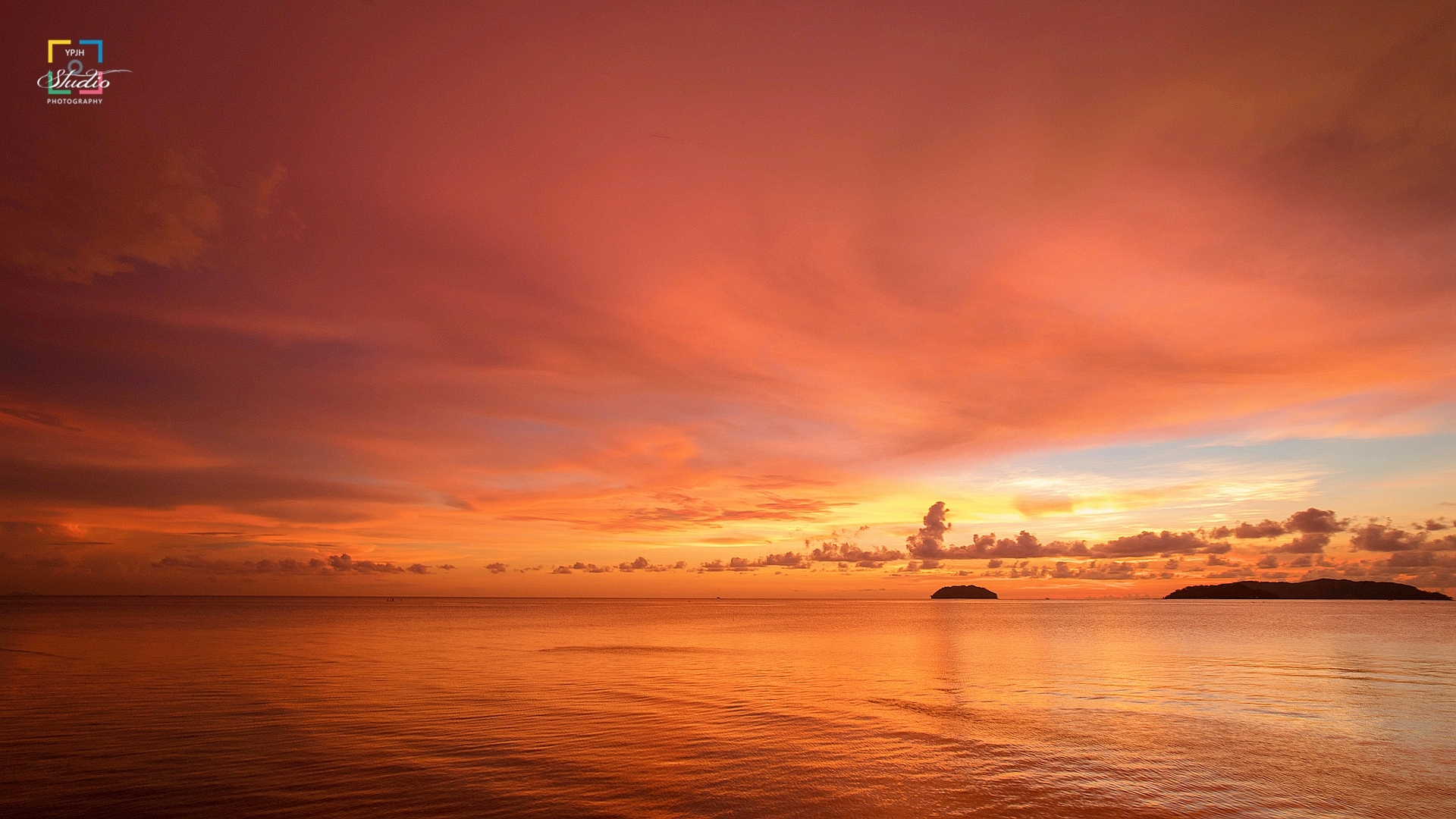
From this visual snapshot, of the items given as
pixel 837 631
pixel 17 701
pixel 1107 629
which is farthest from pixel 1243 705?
pixel 1107 629

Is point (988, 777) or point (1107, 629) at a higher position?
point (988, 777)

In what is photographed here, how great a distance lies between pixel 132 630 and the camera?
8638cm

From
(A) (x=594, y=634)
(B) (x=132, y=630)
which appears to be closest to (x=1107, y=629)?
(A) (x=594, y=634)

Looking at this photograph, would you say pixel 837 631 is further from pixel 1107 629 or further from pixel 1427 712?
pixel 1427 712

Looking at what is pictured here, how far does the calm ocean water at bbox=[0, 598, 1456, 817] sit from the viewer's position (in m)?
18.9

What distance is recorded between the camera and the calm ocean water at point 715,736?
18.9m

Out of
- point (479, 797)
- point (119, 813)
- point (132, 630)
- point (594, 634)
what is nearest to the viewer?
point (119, 813)

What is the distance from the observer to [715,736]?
27.1m

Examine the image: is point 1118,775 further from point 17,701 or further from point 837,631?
point 837,631

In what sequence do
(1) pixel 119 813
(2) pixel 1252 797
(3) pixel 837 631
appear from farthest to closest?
(3) pixel 837 631 → (2) pixel 1252 797 → (1) pixel 119 813

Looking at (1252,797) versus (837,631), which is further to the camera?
(837,631)

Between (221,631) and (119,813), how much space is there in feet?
285

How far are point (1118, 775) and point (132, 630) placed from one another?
10956cm

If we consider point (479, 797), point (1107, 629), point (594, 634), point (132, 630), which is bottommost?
point (1107, 629)
